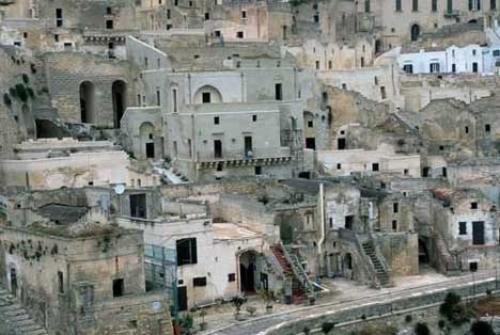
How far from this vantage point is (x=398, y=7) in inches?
2817

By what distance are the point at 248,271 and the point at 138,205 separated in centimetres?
437

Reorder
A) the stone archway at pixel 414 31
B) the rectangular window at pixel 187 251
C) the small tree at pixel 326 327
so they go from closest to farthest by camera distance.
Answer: the small tree at pixel 326 327 → the rectangular window at pixel 187 251 → the stone archway at pixel 414 31

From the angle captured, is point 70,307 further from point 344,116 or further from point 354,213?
point 344,116

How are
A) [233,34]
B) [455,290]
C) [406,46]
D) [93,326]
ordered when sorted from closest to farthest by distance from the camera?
1. [93,326]
2. [455,290]
3. [233,34]
4. [406,46]

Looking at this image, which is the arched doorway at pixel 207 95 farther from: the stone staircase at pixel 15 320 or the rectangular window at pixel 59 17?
the stone staircase at pixel 15 320

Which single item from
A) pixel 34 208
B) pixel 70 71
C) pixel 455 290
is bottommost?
pixel 455 290

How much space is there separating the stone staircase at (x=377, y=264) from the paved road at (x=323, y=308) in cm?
55

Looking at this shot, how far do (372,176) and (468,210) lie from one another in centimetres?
534

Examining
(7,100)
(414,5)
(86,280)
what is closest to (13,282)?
(86,280)

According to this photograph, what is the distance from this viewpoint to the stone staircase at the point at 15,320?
112 feet

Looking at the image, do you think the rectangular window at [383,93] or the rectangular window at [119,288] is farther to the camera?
the rectangular window at [383,93]

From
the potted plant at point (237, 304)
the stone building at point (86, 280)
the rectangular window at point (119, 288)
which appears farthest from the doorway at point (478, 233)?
the rectangular window at point (119, 288)

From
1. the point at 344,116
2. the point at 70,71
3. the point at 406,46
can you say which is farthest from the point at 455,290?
the point at 406,46

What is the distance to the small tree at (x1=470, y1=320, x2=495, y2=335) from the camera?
38.2 m
